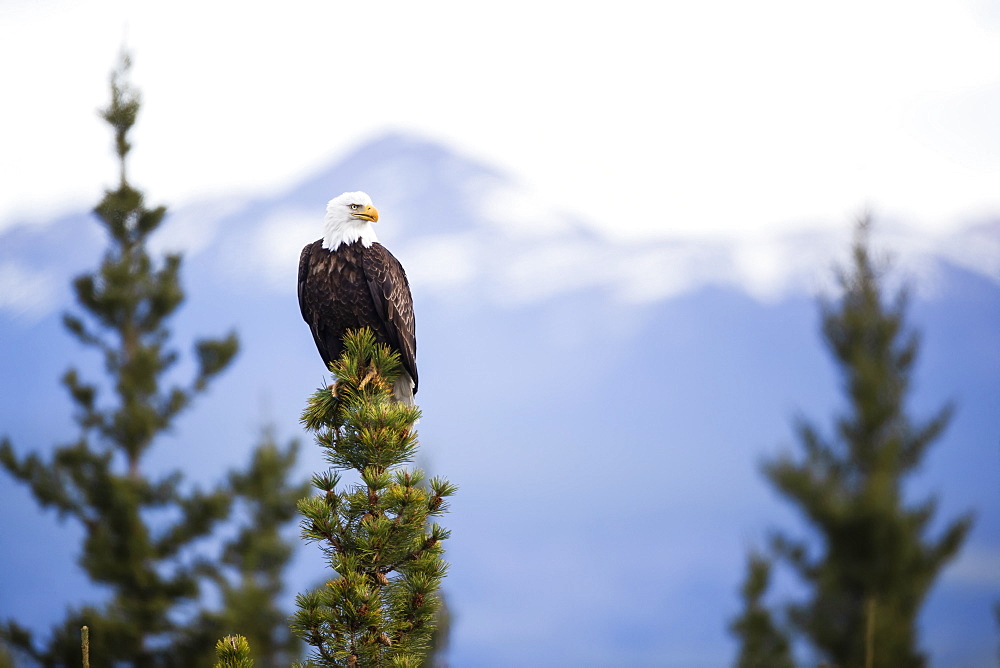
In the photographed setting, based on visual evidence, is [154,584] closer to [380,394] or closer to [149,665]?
[149,665]

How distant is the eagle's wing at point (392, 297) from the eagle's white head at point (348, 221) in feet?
0.46

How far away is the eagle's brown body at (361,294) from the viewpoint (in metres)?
7.11

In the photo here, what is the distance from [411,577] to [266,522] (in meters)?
14.0

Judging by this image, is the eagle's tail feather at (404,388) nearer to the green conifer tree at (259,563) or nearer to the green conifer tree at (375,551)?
the green conifer tree at (375,551)

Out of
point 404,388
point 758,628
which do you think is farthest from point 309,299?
point 758,628

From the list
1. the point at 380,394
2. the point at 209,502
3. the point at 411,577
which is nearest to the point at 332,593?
the point at 411,577

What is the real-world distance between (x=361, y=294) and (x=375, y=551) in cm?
282

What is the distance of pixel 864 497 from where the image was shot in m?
16.0

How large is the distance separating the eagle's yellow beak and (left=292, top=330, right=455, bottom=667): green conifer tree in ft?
7.91

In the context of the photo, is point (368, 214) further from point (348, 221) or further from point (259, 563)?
point (259, 563)

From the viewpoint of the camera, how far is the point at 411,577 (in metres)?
4.79

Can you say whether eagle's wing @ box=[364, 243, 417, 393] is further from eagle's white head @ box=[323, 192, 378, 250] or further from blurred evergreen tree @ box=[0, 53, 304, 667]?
blurred evergreen tree @ box=[0, 53, 304, 667]

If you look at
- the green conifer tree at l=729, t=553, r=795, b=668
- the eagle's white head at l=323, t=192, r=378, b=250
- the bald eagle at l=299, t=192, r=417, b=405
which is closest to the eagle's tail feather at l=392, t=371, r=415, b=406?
the bald eagle at l=299, t=192, r=417, b=405

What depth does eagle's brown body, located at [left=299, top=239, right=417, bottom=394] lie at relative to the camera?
711 cm
